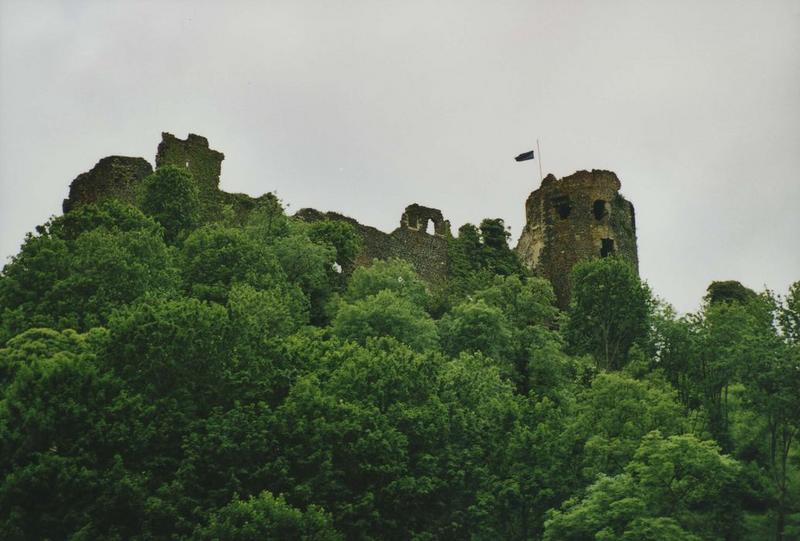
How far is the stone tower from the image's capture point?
54844mm

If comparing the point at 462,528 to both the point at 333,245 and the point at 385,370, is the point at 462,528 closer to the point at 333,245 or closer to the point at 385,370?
the point at 385,370

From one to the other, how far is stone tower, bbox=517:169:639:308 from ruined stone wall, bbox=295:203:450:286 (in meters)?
5.25

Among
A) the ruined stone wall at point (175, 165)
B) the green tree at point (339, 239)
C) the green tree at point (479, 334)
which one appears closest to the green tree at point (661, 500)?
the green tree at point (479, 334)

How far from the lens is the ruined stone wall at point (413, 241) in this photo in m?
50.5

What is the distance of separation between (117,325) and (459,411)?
9649mm

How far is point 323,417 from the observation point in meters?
26.4

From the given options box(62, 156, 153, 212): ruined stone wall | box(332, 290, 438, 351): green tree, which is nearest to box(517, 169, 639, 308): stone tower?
box(332, 290, 438, 351): green tree

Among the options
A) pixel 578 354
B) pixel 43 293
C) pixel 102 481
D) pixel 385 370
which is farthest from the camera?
pixel 578 354

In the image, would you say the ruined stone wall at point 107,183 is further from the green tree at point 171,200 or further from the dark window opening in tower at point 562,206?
the dark window opening in tower at point 562,206

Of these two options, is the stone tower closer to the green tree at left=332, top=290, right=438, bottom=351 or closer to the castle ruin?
the castle ruin

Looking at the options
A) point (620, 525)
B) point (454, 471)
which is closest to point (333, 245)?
point (454, 471)

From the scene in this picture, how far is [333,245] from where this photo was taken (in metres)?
45.9

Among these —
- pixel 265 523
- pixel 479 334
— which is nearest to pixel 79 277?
pixel 265 523

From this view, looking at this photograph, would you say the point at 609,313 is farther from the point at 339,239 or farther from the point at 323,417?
the point at 323,417
